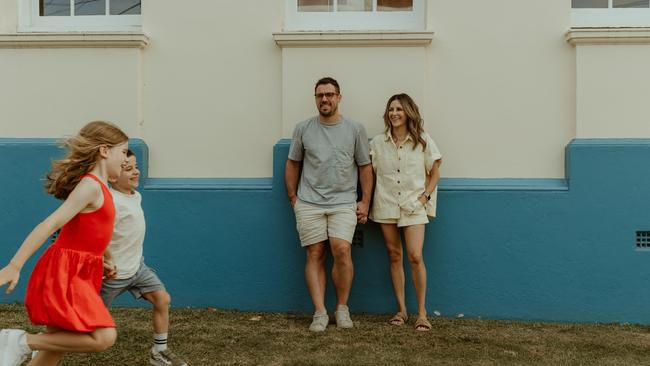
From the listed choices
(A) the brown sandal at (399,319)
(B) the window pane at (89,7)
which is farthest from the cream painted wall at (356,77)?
(B) the window pane at (89,7)

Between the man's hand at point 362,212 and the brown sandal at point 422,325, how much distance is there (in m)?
0.91

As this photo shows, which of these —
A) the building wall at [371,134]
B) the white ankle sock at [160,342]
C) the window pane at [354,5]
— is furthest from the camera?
the window pane at [354,5]

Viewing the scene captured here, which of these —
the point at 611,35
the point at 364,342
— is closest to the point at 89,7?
the point at 364,342

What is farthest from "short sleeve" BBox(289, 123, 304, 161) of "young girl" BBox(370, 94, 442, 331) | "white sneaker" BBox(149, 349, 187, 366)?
"white sneaker" BBox(149, 349, 187, 366)

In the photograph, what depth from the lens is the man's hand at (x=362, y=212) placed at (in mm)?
6203

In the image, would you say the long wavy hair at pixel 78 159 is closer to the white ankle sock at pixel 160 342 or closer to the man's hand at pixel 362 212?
the white ankle sock at pixel 160 342

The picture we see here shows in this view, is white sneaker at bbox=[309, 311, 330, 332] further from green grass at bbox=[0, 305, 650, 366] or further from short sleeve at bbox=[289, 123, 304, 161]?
short sleeve at bbox=[289, 123, 304, 161]

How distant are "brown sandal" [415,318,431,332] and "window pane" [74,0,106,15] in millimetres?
4034

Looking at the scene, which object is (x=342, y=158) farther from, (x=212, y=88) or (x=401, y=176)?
(x=212, y=88)

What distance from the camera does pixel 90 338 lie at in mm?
3957

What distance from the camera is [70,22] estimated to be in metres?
7.05

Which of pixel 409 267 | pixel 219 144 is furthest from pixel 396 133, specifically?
pixel 219 144

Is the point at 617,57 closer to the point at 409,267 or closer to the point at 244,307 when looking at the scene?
the point at 409,267

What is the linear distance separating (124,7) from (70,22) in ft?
1.70
